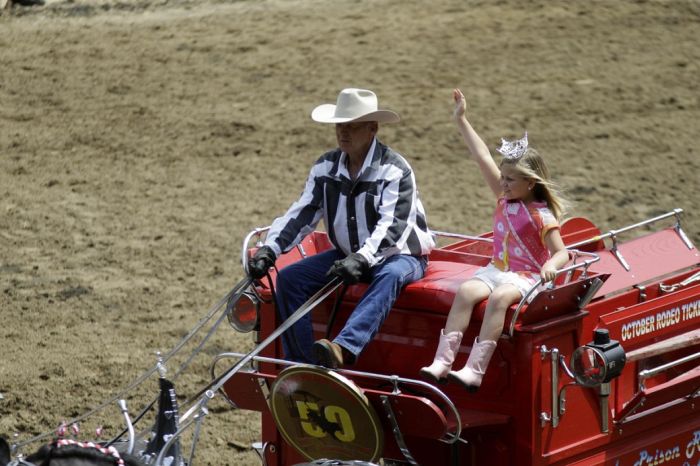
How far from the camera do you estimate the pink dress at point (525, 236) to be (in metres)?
5.67

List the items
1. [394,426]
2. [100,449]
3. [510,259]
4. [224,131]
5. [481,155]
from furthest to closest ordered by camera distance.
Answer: [224,131] → [481,155] → [510,259] → [394,426] → [100,449]

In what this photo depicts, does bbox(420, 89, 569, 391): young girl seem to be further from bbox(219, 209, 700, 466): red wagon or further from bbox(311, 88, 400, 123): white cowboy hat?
bbox(311, 88, 400, 123): white cowboy hat

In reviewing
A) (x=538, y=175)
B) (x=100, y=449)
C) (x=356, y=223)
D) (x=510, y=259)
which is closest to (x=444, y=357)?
(x=510, y=259)

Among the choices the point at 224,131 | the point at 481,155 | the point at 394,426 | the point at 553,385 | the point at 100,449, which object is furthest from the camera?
the point at 224,131

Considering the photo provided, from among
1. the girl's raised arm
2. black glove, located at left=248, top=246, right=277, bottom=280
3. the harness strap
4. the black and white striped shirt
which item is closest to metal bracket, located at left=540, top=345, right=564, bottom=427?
the black and white striped shirt

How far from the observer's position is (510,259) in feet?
18.8

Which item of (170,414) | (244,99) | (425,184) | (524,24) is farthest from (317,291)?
(524,24)

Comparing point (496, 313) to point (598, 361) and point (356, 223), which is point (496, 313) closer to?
point (598, 361)

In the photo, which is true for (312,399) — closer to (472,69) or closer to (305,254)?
(305,254)

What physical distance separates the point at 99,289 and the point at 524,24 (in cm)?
586

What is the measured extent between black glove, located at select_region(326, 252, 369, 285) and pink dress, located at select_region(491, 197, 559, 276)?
0.67 m

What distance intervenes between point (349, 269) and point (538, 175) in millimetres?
927

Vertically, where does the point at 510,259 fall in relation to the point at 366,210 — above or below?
below

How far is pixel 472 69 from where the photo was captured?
12.4 metres
